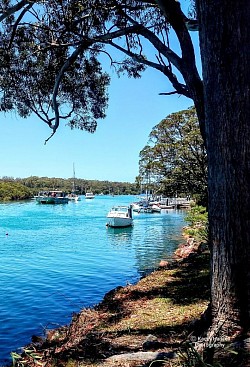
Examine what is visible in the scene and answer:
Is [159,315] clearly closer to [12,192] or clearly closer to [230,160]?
[230,160]

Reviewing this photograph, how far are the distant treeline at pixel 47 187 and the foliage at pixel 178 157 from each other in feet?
152

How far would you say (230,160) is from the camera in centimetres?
300

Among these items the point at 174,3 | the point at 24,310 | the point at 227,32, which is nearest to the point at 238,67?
the point at 227,32

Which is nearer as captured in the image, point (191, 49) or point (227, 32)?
point (227, 32)

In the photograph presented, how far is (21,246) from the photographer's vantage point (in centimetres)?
2070

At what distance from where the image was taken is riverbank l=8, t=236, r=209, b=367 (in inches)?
131

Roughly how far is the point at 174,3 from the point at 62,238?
2184cm

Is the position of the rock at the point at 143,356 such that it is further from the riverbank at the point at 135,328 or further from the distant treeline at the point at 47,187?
the distant treeline at the point at 47,187

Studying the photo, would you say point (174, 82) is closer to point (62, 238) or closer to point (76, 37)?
point (76, 37)

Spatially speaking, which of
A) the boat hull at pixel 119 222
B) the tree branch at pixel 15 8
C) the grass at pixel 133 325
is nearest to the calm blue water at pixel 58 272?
the grass at pixel 133 325

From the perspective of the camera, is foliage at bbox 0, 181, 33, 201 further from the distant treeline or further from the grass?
the grass

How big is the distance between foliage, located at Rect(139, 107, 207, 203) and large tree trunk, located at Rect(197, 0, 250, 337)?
9115 millimetres

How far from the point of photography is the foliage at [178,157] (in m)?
12.8

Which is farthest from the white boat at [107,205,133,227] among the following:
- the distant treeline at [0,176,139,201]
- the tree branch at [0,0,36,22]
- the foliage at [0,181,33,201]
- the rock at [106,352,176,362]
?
the foliage at [0,181,33,201]
